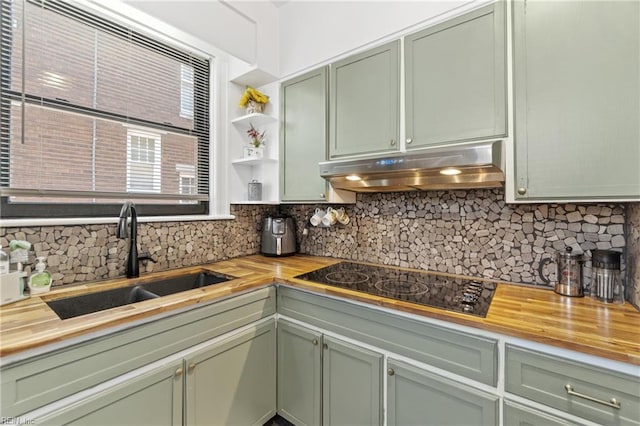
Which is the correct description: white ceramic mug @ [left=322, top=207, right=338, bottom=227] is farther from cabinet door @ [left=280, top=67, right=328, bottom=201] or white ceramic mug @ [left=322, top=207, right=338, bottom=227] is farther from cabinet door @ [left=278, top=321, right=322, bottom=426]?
cabinet door @ [left=278, top=321, right=322, bottom=426]

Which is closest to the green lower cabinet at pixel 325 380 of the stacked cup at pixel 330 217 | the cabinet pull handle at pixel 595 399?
the cabinet pull handle at pixel 595 399

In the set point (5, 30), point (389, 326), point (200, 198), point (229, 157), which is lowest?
point (389, 326)

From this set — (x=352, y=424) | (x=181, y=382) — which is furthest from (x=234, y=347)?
(x=352, y=424)

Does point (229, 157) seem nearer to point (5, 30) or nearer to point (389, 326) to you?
point (5, 30)

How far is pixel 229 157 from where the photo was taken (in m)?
2.16

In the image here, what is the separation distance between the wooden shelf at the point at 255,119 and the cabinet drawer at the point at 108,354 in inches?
49.7

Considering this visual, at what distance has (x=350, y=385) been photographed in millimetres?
1377

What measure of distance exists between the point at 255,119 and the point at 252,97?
156 millimetres

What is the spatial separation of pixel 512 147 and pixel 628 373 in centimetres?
86

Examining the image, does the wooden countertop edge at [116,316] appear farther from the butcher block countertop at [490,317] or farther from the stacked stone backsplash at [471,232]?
the stacked stone backsplash at [471,232]

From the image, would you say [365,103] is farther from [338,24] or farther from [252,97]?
[252,97]

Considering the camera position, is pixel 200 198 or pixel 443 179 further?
pixel 200 198

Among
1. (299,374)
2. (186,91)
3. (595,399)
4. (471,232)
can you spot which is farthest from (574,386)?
(186,91)

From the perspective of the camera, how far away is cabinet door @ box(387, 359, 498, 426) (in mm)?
1032
